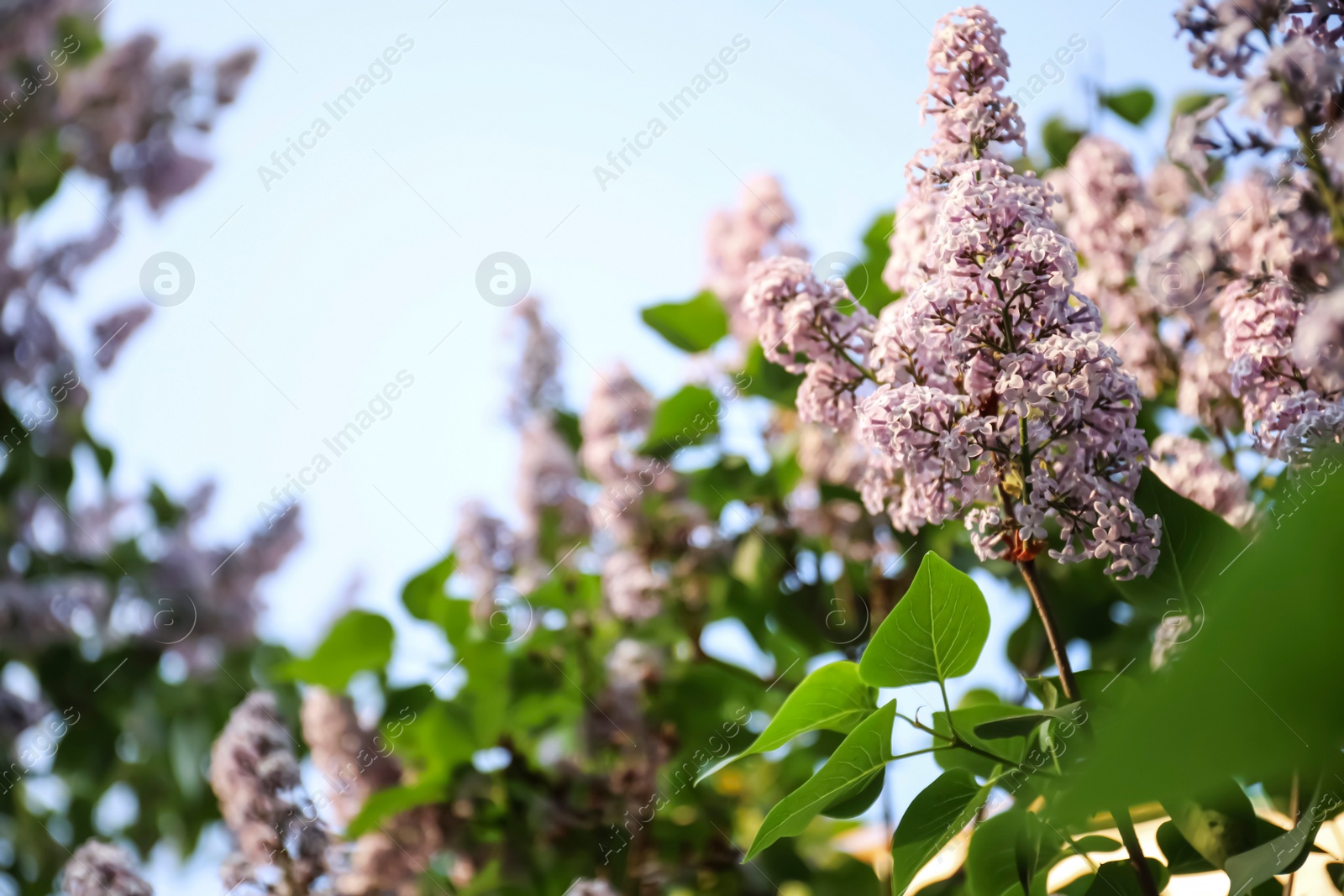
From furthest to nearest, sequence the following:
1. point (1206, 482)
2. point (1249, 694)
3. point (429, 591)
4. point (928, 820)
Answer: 1. point (429, 591)
2. point (1206, 482)
3. point (928, 820)
4. point (1249, 694)

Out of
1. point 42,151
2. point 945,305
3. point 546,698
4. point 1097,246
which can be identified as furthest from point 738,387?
point 42,151

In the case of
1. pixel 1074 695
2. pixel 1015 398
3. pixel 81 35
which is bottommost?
pixel 1074 695

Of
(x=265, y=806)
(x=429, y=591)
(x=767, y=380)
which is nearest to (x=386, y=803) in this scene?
(x=265, y=806)

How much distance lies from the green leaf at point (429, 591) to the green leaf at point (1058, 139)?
3.20 feet

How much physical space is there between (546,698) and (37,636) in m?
1.00

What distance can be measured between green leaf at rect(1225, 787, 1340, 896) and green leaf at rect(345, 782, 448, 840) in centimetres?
93

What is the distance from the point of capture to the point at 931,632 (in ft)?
1.65

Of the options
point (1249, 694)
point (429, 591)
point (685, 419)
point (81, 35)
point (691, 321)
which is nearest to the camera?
point (1249, 694)

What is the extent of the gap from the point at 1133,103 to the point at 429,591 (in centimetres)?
114

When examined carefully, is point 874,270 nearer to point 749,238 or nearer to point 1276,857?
point 749,238

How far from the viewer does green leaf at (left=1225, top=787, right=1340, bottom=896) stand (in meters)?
0.40

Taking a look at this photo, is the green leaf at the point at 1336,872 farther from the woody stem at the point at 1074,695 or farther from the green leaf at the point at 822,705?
the green leaf at the point at 822,705

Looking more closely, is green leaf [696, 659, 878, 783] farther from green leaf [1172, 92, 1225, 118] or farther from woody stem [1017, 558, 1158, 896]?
green leaf [1172, 92, 1225, 118]

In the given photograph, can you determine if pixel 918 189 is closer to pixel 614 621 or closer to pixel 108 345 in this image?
pixel 614 621
